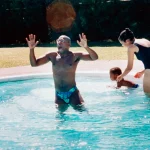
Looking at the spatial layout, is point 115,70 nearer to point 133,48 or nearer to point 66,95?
point 133,48

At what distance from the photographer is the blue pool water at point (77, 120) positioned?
16.3ft

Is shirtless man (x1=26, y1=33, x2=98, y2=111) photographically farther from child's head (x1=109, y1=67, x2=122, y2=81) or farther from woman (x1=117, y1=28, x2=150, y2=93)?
child's head (x1=109, y1=67, x2=122, y2=81)

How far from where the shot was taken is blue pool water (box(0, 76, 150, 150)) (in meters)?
4.98

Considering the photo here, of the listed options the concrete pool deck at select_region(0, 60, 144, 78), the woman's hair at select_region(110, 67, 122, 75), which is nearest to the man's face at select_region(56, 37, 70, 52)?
the woman's hair at select_region(110, 67, 122, 75)

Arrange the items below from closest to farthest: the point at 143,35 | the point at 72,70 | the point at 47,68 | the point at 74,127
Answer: the point at 74,127, the point at 72,70, the point at 47,68, the point at 143,35

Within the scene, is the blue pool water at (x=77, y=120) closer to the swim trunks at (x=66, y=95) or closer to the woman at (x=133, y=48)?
the swim trunks at (x=66, y=95)

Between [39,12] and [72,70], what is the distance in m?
11.9

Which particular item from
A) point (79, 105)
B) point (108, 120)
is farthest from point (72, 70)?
point (108, 120)

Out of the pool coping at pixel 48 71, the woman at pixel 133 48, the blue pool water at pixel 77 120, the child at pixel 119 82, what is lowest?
the blue pool water at pixel 77 120

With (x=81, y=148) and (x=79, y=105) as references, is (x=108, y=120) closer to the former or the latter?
(x=79, y=105)

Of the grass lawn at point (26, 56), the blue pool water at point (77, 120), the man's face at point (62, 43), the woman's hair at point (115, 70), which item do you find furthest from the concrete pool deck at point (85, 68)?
the man's face at point (62, 43)

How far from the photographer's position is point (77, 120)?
240 inches

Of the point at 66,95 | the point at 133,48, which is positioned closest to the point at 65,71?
the point at 66,95

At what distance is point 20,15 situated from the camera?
58.6 ft
